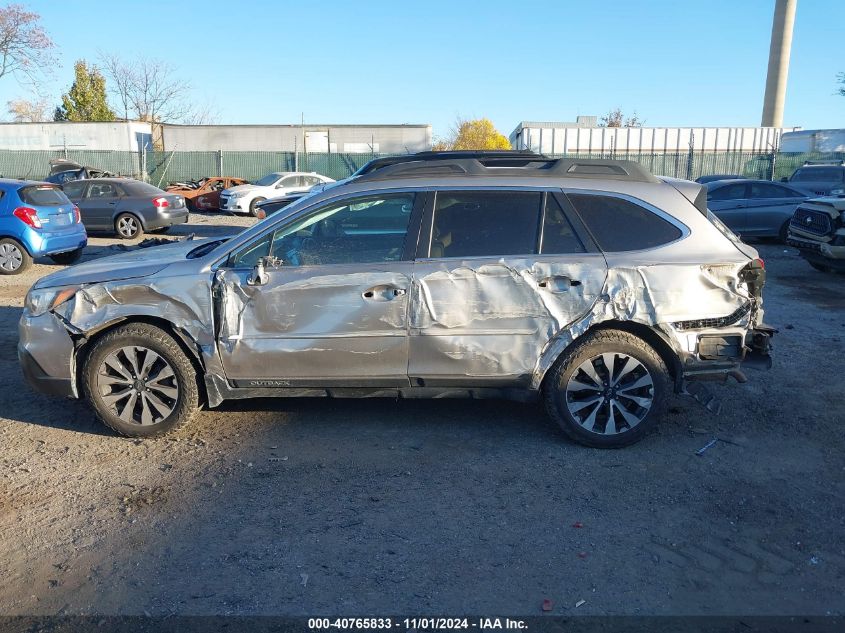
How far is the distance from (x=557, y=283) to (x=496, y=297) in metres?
0.40

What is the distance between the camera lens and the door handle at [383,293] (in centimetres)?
452

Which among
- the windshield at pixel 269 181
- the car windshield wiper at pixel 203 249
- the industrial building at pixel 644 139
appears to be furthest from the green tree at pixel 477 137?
the car windshield wiper at pixel 203 249

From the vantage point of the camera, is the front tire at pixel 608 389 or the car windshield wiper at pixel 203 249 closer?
the front tire at pixel 608 389

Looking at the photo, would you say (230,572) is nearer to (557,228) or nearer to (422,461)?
(422,461)

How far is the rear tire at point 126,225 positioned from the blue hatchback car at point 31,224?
16.5 ft

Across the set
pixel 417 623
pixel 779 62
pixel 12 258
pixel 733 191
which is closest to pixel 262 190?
pixel 12 258

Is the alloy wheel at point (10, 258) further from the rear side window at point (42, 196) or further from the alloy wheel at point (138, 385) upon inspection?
the alloy wheel at point (138, 385)

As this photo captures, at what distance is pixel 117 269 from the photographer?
481 centimetres

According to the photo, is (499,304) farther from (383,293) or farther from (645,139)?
(645,139)

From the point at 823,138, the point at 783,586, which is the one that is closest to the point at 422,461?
the point at 783,586

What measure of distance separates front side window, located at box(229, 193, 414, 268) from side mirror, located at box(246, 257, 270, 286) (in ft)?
0.36

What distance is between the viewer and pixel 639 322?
4.54 metres

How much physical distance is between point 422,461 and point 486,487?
0.51m

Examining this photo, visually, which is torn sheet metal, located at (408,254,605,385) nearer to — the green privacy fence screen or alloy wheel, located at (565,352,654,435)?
alloy wheel, located at (565,352,654,435)
